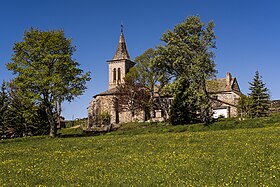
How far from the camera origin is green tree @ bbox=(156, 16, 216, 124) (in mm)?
44406

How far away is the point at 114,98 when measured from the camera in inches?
3130

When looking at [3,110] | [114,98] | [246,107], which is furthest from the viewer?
[114,98]

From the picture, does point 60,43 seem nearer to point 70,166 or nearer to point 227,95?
point 70,166

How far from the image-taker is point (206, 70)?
44.7 meters

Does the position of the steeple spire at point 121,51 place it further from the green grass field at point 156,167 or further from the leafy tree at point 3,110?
the green grass field at point 156,167

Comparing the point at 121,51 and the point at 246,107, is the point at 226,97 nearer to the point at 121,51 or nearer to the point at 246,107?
the point at 246,107

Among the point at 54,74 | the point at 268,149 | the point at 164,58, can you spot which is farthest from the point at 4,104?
the point at 268,149

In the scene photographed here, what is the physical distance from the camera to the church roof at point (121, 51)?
96494 millimetres

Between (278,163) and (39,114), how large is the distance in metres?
43.6

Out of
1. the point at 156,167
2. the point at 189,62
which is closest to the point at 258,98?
the point at 189,62

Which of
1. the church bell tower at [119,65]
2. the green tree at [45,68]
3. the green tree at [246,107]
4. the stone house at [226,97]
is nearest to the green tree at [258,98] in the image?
the green tree at [246,107]

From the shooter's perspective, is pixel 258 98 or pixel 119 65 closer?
pixel 258 98

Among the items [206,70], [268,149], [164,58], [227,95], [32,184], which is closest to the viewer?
[32,184]

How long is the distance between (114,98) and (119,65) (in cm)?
1870
